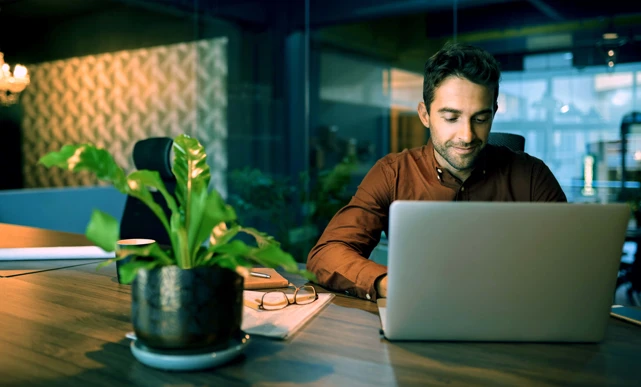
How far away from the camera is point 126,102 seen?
621cm

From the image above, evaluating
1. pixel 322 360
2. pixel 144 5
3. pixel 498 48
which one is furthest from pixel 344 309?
pixel 144 5

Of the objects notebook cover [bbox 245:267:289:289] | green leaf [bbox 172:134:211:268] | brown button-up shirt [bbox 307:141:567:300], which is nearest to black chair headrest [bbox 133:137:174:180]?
brown button-up shirt [bbox 307:141:567:300]

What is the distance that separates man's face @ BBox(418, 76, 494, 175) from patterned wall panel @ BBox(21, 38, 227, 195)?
370 centimetres

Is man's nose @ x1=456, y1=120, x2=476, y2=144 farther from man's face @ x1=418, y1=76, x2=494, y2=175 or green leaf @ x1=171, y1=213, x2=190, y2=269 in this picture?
green leaf @ x1=171, y1=213, x2=190, y2=269

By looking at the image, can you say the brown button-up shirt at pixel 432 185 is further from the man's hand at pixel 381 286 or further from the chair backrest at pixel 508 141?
the man's hand at pixel 381 286

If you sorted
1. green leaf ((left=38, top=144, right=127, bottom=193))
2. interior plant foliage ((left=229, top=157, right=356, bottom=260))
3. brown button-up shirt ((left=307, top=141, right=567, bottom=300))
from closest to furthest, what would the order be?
green leaf ((left=38, top=144, right=127, bottom=193))
brown button-up shirt ((left=307, top=141, right=567, bottom=300))
interior plant foliage ((left=229, top=157, right=356, bottom=260))

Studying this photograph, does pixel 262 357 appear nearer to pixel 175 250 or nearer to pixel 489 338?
pixel 175 250

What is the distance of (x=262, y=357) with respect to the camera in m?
0.98

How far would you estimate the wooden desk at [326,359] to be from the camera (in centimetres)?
88

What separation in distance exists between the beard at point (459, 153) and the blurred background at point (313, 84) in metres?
2.27

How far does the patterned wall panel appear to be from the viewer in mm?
5242

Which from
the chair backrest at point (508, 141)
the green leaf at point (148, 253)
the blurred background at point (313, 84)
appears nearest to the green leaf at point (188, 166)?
the green leaf at point (148, 253)

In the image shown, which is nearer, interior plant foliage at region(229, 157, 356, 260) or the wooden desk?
the wooden desk

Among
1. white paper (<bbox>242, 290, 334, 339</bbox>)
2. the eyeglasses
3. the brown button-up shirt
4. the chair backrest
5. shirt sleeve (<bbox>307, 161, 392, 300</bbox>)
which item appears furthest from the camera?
the chair backrest
